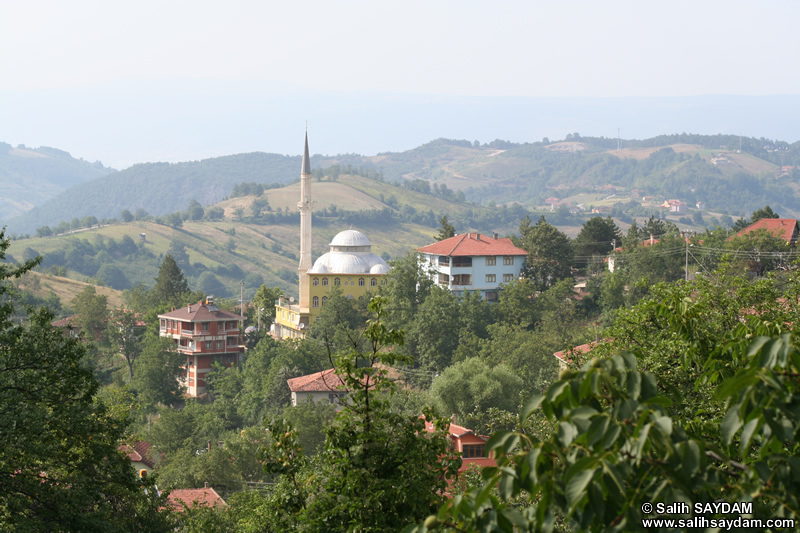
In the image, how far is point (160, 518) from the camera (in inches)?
684

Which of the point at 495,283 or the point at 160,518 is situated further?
the point at 495,283

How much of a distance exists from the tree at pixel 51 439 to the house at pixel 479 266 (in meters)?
47.5

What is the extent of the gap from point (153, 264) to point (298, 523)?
17241 centimetres

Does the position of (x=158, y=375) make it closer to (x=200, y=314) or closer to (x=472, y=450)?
(x=200, y=314)

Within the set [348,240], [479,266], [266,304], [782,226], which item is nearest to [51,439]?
[479,266]

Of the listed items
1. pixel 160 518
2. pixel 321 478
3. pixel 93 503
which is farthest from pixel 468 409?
pixel 321 478

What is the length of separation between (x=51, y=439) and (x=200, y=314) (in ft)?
180

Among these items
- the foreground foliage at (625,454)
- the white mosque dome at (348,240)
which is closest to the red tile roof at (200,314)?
the white mosque dome at (348,240)

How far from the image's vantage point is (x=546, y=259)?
205 feet

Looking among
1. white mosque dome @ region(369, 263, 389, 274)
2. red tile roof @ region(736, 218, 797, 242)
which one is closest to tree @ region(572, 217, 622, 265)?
red tile roof @ region(736, 218, 797, 242)

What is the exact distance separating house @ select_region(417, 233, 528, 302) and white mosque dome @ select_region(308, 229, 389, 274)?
7.67m

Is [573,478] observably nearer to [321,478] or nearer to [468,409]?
[321,478]

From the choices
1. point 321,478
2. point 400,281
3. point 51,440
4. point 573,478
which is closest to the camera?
point 573,478

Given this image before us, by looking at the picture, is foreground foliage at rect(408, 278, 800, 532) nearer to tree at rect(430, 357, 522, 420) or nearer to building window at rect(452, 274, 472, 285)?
tree at rect(430, 357, 522, 420)
